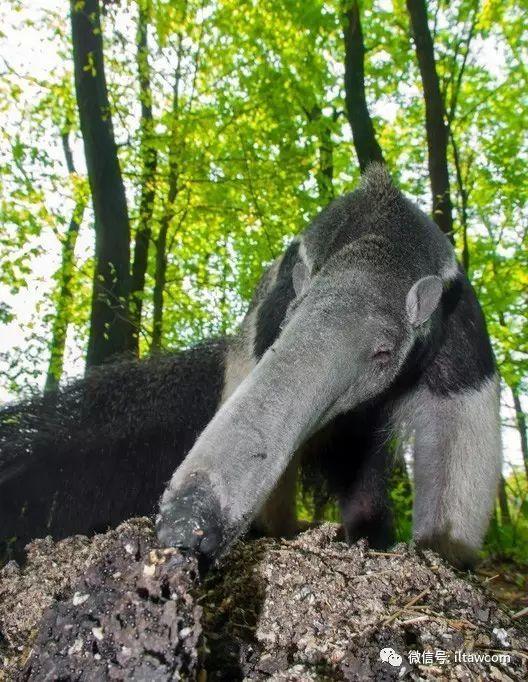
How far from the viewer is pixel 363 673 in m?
1.54

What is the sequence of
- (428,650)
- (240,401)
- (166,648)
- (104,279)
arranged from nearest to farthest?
(166,648) < (428,650) < (240,401) < (104,279)

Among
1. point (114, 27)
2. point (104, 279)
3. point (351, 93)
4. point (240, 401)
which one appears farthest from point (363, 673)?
point (114, 27)

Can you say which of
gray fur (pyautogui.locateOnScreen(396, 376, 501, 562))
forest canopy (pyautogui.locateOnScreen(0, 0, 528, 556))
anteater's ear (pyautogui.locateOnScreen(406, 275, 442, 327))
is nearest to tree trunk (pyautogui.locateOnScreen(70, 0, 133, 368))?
forest canopy (pyautogui.locateOnScreen(0, 0, 528, 556))

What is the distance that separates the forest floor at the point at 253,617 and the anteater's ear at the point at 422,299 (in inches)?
51.9

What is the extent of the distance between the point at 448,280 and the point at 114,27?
6726 mm

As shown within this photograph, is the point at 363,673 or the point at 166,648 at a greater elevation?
the point at 166,648

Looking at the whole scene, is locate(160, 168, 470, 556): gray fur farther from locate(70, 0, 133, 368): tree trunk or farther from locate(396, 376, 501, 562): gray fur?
locate(70, 0, 133, 368): tree trunk

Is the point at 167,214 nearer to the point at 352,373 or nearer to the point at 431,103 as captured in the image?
the point at 431,103

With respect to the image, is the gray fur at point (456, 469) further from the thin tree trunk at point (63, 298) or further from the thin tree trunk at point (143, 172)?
the thin tree trunk at point (63, 298)

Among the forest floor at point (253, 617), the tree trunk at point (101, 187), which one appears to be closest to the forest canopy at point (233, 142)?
the tree trunk at point (101, 187)

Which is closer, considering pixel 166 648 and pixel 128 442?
pixel 166 648

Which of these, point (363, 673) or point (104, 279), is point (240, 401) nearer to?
point (363, 673)

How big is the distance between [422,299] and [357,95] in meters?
5.99

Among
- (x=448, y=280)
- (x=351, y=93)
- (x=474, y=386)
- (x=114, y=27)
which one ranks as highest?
(x=114, y=27)
